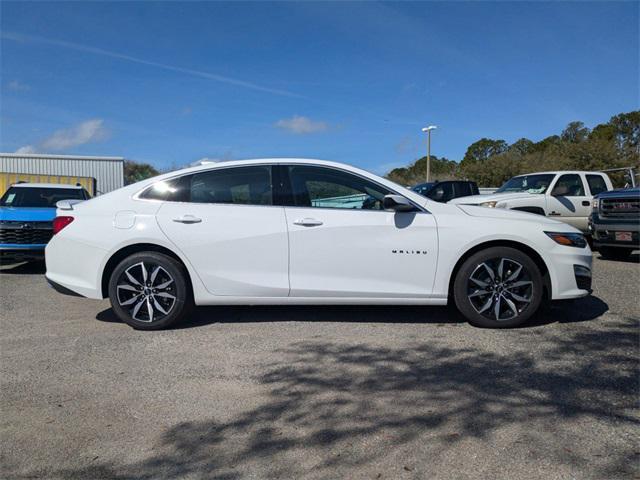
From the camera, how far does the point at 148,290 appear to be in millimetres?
4785

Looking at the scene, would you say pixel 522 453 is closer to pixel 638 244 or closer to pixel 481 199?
pixel 638 244

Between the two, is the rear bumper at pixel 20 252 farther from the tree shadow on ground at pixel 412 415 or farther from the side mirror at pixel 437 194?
the side mirror at pixel 437 194

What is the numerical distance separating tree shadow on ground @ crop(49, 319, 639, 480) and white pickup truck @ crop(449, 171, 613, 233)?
6.80m

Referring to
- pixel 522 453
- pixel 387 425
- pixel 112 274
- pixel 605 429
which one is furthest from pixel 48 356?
pixel 605 429

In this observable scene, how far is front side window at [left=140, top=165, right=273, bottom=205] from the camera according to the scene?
4.91m

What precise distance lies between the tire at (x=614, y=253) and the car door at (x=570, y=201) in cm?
148

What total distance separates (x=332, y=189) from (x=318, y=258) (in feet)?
2.32

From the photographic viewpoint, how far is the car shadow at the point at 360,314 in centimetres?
511

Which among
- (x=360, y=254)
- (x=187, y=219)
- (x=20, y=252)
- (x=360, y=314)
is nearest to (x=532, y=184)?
(x=360, y=314)

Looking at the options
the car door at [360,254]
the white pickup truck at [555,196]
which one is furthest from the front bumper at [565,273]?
the white pickup truck at [555,196]

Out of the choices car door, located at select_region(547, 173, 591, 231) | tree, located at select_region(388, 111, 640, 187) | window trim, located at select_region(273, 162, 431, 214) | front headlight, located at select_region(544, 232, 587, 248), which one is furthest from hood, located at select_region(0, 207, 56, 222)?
tree, located at select_region(388, 111, 640, 187)

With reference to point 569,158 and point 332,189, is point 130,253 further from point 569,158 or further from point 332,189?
point 569,158

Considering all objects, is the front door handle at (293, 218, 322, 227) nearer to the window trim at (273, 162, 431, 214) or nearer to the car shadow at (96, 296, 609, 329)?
the window trim at (273, 162, 431, 214)

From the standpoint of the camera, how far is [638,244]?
28.2 ft
